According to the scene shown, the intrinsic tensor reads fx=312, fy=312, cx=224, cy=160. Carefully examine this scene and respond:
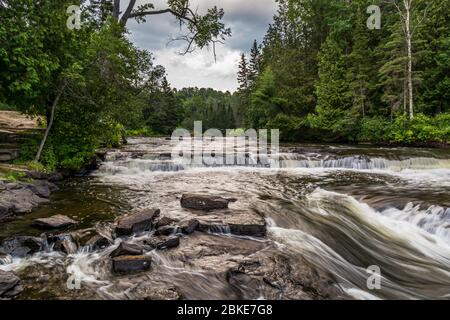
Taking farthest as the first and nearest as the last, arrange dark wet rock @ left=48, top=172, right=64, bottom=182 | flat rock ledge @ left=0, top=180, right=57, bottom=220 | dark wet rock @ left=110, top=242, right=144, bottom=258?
1. dark wet rock @ left=48, top=172, right=64, bottom=182
2. flat rock ledge @ left=0, top=180, right=57, bottom=220
3. dark wet rock @ left=110, top=242, right=144, bottom=258

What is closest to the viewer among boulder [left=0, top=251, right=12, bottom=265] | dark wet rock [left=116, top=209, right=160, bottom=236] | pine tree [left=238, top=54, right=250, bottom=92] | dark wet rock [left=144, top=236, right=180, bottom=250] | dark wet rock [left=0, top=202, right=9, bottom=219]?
boulder [left=0, top=251, right=12, bottom=265]

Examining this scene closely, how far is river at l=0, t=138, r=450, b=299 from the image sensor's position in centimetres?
467

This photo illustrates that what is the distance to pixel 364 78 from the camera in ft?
86.8

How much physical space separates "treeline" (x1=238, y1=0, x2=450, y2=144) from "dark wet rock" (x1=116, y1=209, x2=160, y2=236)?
66.8 feet

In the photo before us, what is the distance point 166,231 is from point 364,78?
25.4m

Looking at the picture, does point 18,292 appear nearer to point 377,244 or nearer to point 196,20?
point 377,244

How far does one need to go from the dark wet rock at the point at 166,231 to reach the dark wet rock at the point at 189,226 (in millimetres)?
152

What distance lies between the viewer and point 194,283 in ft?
15.3

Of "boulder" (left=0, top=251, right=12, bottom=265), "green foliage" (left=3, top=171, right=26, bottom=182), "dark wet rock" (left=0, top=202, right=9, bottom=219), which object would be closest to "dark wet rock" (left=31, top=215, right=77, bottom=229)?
"dark wet rock" (left=0, top=202, right=9, bottom=219)

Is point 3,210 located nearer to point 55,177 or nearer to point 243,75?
point 55,177

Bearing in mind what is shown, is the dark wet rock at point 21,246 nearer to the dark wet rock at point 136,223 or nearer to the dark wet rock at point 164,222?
the dark wet rock at point 136,223

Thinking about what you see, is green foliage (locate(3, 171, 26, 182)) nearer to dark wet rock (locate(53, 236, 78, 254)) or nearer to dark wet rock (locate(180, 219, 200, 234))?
dark wet rock (locate(53, 236, 78, 254))

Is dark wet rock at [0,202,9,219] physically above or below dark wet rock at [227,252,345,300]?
above

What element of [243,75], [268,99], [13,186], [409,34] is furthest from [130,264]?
[243,75]
